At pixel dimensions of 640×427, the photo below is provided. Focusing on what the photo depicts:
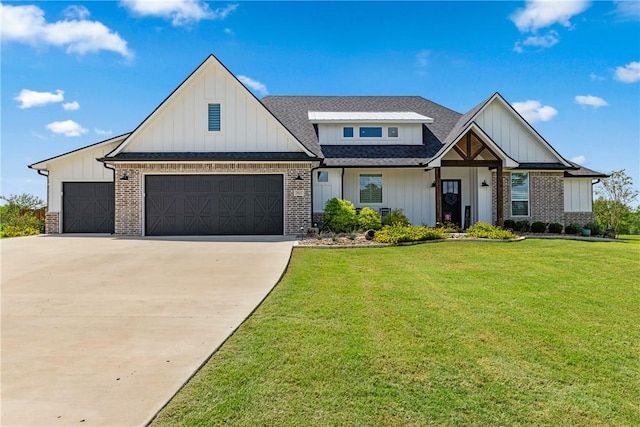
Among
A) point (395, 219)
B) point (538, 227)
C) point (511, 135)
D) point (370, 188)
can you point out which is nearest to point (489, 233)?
point (395, 219)

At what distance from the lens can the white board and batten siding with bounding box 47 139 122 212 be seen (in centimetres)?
1734

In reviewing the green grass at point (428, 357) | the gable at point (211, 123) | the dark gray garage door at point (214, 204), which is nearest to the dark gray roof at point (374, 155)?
the gable at point (211, 123)

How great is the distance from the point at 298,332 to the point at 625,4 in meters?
15.0

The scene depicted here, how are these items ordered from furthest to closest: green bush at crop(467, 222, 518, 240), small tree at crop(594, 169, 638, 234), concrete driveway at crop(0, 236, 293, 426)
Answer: small tree at crop(594, 169, 638, 234), green bush at crop(467, 222, 518, 240), concrete driveway at crop(0, 236, 293, 426)

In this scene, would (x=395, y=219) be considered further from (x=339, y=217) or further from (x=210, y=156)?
(x=210, y=156)

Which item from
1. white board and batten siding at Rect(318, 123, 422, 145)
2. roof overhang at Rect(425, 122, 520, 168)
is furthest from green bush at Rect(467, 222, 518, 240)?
white board and batten siding at Rect(318, 123, 422, 145)

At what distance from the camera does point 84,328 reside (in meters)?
4.86

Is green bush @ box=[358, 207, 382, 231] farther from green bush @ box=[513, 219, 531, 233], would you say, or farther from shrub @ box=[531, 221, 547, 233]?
shrub @ box=[531, 221, 547, 233]

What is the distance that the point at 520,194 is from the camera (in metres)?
18.4

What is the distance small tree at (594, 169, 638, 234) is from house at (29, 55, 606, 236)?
27.5ft

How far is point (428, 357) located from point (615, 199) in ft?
93.3

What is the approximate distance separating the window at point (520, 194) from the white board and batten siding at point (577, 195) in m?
2.18

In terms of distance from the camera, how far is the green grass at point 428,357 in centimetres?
285

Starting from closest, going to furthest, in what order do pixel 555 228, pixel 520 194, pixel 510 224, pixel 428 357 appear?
pixel 428 357 → pixel 555 228 → pixel 510 224 → pixel 520 194
